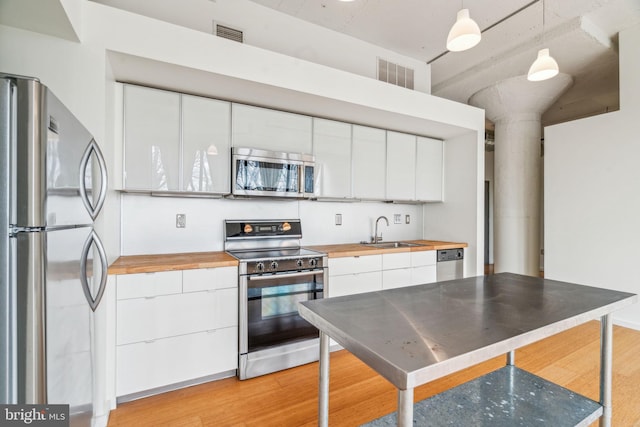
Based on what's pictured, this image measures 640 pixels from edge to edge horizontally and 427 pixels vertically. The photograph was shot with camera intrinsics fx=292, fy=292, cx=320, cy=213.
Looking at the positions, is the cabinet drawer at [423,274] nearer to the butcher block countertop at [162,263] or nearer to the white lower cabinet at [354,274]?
the white lower cabinet at [354,274]

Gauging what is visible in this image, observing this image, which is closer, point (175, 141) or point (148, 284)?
point (148, 284)

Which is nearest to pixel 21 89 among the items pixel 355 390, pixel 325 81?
pixel 325 81

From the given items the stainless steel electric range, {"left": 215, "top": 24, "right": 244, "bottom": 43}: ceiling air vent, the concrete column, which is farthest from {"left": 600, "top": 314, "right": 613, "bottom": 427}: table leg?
{"left": 215, "top": 24, "right": 244, "bottom": 43}: ceiling air vent

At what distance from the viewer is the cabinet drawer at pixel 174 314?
76.6 inches

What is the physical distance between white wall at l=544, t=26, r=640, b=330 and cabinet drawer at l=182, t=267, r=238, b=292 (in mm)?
4090

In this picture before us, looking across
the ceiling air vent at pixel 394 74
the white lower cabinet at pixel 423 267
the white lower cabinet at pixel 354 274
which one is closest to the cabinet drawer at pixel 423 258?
the white lower cabinet at pixel 423 267

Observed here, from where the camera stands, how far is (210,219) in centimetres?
283

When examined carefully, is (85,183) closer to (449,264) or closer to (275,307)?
(275,307)

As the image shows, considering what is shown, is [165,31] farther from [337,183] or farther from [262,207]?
[337,183]

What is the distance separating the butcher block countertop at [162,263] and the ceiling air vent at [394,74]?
272 centimetres

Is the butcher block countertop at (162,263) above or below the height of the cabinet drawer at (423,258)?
above

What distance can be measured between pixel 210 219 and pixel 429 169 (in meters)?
2.76

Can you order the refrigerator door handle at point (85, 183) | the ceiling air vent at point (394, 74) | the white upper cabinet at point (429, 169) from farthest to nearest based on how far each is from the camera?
the white upper cabinet at point (429, 169)
the ceiling air vent at point (394, 74)
the refrigerator door handle at point (85, 183)

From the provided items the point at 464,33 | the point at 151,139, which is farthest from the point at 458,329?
the point at 151,139
